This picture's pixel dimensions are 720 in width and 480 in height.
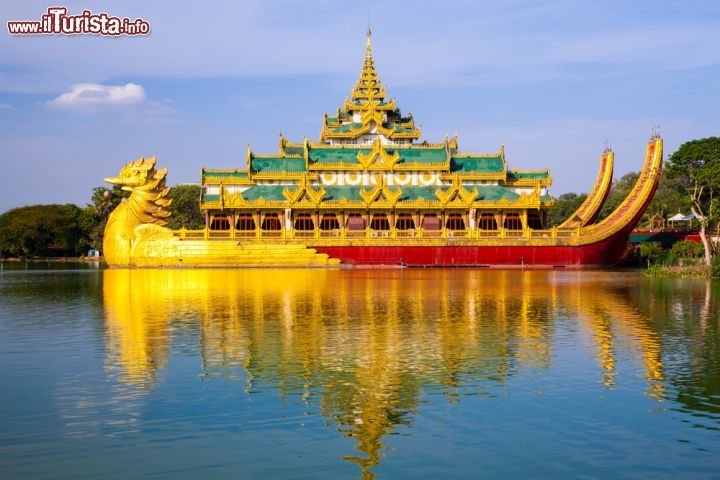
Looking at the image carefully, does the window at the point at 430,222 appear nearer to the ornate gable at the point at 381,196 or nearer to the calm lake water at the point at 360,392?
the ornate gable at the point at 381,196

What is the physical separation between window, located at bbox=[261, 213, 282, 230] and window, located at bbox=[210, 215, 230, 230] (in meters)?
2.99

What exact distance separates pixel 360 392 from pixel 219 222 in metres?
49.6

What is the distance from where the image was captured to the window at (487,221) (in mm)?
61600

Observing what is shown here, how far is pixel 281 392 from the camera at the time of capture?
43.1 ft

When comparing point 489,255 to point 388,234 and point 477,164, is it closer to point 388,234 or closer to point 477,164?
point 388,234

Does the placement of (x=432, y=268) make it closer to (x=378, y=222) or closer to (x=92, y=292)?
(x=378, y=222)

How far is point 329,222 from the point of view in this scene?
61.1 meters

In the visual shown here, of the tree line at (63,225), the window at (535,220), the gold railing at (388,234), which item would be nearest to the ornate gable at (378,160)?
the gold railing at (388,234)

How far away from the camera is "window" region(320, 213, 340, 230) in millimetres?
61000

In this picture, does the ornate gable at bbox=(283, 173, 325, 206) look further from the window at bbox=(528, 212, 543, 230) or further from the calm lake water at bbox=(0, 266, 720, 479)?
the calm lake water at bbox=(0, 266, 720, 479)

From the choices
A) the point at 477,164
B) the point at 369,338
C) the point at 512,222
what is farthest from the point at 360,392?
the point at 477,164

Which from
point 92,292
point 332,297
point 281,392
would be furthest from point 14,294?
point 281,392

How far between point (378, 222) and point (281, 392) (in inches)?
1899

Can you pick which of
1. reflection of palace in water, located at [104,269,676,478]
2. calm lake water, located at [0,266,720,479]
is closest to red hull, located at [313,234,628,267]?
reflection of palace in water, located at [104,269,676,478]
